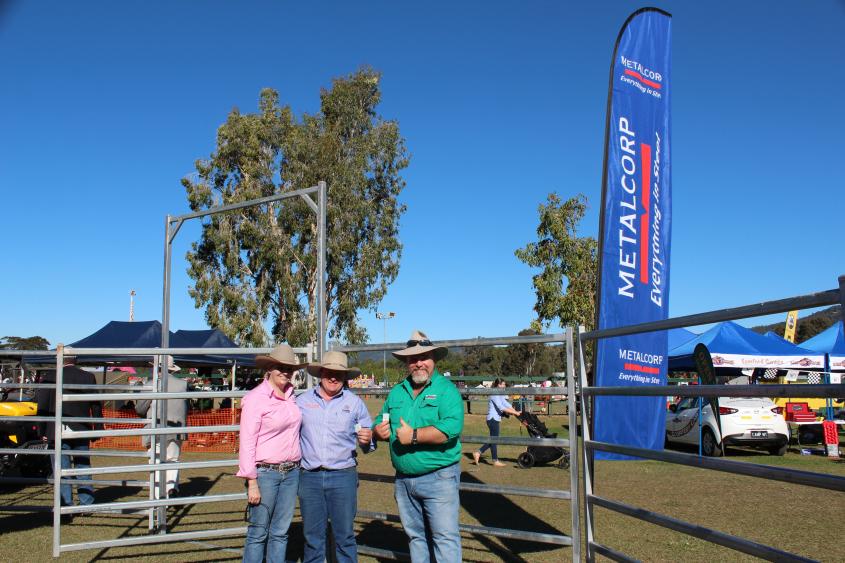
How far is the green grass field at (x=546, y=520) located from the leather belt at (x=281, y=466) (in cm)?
170

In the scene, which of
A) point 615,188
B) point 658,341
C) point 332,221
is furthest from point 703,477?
point 332,221

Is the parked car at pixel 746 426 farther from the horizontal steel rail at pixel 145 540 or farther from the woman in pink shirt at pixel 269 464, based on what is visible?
the woman in pink shirt at pixel 269 464

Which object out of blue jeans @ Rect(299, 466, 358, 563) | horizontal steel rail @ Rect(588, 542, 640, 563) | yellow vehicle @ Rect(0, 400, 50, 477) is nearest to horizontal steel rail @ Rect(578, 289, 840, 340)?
horizontal steel rail @ Rect(588, 542, 640, 563)

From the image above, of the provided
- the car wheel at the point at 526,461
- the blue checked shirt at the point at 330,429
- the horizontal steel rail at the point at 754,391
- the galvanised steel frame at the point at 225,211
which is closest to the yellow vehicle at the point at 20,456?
the galvanised steel frame at the point at 225,211

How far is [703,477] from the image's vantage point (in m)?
12.0

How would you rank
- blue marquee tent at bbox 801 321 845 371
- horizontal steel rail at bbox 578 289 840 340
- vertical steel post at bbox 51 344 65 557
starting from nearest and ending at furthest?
horizontal steel rail at bbox 578 289 840 340 → vertical steel post at bbox 51 344 65 557 → blue marquee tent at bbox 801 321 845 371

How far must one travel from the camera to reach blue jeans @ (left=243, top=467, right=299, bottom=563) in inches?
212

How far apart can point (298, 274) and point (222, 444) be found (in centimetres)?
1566

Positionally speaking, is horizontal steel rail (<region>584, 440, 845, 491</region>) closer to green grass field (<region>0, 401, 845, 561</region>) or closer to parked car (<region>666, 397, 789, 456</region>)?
green grass field (<region>0, 401, 845, 561</region>)

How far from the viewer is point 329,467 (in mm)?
5430

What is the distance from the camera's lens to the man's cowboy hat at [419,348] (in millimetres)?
5035

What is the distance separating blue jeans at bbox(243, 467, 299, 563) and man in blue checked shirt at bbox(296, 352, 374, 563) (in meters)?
0.12

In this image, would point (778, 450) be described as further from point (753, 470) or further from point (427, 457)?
point (753, 470)

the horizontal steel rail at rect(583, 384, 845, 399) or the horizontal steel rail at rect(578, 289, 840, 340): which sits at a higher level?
the horizontal steel rail at rect(578, 289, 840, 340)
